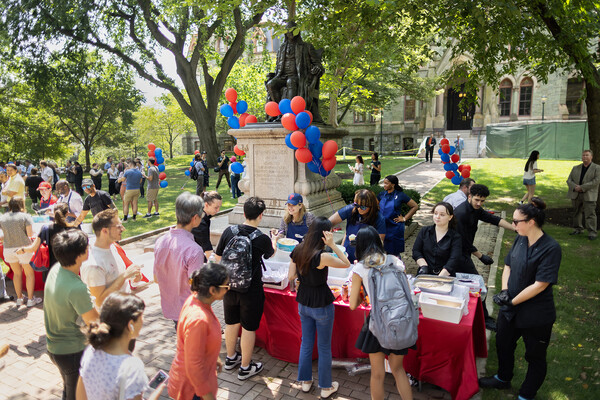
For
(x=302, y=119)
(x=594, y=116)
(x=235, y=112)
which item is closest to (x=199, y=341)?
(x=302, y=119)

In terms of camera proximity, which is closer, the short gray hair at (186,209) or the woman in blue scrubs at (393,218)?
the short gray hair at (186,209)

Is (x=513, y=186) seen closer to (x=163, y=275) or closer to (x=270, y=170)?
(x=270, y=170)

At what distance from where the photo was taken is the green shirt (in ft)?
9.86

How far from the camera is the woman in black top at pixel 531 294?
358cm

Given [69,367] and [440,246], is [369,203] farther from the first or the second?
[69,367]

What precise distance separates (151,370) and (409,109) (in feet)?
128

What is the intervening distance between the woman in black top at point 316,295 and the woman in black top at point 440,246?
4.42ft

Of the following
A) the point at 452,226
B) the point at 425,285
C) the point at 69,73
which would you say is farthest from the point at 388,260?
the point at 69,73

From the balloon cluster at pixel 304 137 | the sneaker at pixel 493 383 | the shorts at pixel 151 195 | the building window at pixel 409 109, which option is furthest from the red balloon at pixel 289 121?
the building window at pixel 409 109

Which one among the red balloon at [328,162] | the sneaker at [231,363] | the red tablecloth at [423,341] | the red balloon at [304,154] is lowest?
the sneaker at [231,363]

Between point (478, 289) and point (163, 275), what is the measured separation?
11.3ft

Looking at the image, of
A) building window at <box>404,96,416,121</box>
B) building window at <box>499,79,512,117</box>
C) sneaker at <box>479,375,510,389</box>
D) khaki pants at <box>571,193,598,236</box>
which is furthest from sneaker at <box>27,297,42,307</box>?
building window at <box>499,79,512,117</box>

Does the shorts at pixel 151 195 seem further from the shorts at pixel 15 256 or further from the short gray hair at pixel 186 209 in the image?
the short gray hair at pixel 186 209

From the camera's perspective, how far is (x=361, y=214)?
204 inches
